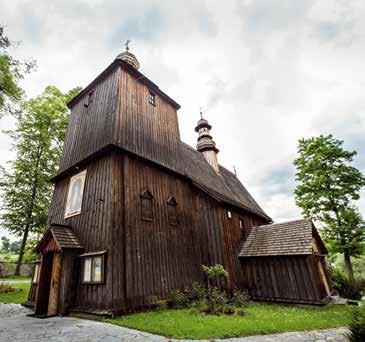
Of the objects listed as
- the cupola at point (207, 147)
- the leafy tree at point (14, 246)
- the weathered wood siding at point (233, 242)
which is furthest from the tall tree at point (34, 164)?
the leafy tree at point (14, 246)

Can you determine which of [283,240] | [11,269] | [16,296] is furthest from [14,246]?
[283,240]

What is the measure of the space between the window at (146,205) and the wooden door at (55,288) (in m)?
3.52

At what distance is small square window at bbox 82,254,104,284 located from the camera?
815 cm

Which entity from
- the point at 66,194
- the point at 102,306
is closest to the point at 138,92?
the point at 66,194

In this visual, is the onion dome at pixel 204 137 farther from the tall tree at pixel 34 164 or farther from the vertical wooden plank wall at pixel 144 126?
the tall tree at pixel 34 164

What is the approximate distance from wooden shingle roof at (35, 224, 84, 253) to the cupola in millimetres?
12946

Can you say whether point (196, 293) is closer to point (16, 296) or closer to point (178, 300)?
point (178, 300)


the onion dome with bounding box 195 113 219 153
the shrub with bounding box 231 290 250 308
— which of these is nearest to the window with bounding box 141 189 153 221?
the shrub with bounding box 231 290 250 308

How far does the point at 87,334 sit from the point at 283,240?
10.6 metres

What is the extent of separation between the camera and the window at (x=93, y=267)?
321 inches

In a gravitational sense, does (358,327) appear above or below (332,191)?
below

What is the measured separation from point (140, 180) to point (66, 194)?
4176 millimetres

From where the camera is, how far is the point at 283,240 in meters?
12.8

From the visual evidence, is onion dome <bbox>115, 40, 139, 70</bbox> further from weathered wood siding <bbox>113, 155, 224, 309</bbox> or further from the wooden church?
weathered wood siding <bbox>113, 155, 224, 309</bbox>
